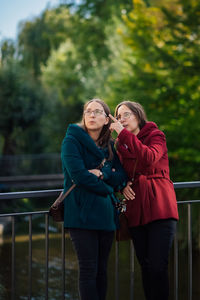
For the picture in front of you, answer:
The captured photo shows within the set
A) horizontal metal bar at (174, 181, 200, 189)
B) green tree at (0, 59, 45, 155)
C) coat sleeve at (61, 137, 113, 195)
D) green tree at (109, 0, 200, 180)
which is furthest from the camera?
green tree at (0, 59, 45, 155)

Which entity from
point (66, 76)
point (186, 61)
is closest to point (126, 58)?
point (186, 61)

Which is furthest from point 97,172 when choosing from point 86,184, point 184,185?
point 184,185

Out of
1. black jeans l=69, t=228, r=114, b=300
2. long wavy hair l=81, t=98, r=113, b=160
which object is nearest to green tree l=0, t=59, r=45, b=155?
long wavy hair l=81, t=98, r=113, b=160

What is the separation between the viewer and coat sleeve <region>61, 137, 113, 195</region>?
9.02 ft

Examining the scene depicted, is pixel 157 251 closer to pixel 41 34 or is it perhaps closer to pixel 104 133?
pixel 104 133

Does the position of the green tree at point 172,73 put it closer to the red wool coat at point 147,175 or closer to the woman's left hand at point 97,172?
the red wool coat at point 147,175

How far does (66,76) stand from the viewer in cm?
3275

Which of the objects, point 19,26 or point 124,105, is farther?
point 19,26

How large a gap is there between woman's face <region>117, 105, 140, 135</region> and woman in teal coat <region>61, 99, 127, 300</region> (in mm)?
241

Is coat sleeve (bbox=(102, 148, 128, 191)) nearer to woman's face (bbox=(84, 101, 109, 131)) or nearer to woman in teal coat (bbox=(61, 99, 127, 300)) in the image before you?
woman in teal coat (bbox=(61, 99, 127, 300))

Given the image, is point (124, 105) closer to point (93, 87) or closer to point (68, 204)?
point (68, 204)

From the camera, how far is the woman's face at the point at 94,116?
2.97 metres

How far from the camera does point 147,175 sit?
3080mm

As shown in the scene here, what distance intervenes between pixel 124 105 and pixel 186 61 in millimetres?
7571
